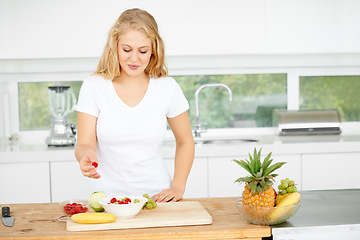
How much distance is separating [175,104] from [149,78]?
157mm

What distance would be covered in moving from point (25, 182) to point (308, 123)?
205 cm

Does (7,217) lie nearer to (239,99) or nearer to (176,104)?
(176,104)

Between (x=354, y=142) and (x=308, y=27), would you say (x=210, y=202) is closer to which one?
(x=354, y=142)

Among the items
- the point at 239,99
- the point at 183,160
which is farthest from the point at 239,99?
the point at 183,160

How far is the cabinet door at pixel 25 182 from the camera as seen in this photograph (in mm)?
3064

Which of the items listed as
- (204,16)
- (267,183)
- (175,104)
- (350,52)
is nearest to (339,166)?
(350,52)

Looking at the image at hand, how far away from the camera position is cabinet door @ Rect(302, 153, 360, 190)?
10.5ft

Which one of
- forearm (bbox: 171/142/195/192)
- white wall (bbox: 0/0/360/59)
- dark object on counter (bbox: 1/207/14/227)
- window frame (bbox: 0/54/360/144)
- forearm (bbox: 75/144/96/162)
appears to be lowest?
dark object on counter (bbox: 1/207/14/227)

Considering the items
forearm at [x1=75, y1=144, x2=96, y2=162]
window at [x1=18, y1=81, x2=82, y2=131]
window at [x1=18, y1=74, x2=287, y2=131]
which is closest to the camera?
forearm at [x1=75, y1=144, x2=96, y2=162]

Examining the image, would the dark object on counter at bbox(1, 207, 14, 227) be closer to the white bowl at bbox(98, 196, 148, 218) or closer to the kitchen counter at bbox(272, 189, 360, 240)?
the white bowl at bbox(98, 196, 148, 218)

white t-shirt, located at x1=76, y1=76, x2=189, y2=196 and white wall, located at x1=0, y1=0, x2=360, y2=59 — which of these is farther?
white wall, located at x1=0, y1=0, x2=360, y2=59

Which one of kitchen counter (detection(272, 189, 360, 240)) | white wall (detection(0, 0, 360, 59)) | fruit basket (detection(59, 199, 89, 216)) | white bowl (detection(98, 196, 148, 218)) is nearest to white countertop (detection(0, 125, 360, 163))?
white wall (detection(0, 0, 360, 59))

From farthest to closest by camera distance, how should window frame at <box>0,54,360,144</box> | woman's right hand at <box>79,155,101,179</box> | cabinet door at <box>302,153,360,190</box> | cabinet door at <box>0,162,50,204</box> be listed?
window frame at <box>0,54,360,144</box> → cabinet door at <box>302,153,360,190</box> → cabinet door at <box>0,162,50,204</box> → woman's right hand at <box>79,155,101,179</box>

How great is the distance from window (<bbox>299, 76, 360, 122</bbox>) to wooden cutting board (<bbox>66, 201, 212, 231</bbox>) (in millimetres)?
2503
